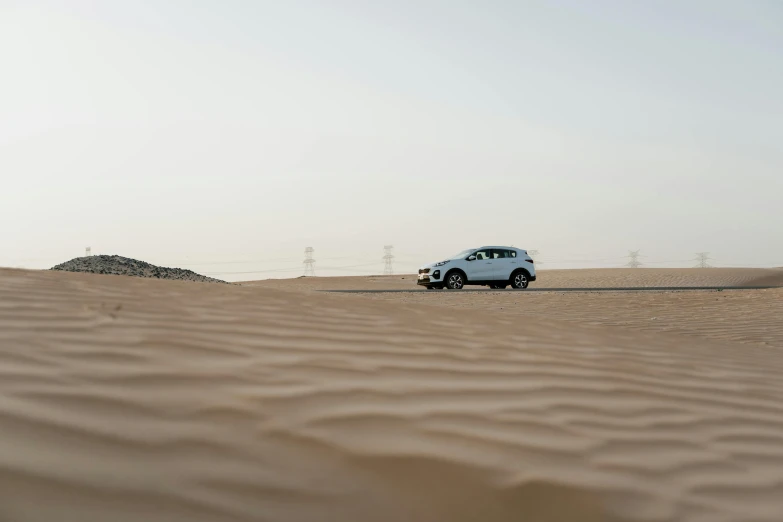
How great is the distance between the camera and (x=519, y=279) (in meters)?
22.4

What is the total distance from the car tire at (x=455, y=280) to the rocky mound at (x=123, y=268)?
747cm

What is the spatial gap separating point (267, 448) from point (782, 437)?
2605 mm

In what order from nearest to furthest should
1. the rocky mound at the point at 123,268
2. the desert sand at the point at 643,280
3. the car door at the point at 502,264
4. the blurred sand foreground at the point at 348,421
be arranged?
1. the blurred sand foreground at the point at 348,421
2. the rocky mound at the point at 123,268
3. the car door at the point at 502,264
4. the desert sand at the point at 643,280

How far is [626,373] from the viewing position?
4344 millimetres

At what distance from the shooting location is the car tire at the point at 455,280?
21766 millimetres

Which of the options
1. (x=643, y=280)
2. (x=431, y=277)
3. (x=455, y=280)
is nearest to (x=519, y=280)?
(x=455, y=280)

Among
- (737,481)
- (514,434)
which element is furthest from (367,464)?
(737,481)

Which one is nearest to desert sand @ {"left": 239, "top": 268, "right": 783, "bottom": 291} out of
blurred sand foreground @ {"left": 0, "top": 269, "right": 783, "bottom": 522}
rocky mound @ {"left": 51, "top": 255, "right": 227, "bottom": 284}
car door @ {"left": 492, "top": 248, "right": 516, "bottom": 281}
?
car door @ {"left": 492, "top": 248, "right": 516, "bottom": 281}

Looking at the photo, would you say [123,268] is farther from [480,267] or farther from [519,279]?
[519,279]

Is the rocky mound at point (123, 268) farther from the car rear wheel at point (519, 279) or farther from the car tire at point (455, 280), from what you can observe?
the car rear wheel at point (519, 279)

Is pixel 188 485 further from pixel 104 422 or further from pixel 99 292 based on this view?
pixel 99 292

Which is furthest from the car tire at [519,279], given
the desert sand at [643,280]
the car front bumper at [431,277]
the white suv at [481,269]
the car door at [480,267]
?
the desert sand at [643,280]

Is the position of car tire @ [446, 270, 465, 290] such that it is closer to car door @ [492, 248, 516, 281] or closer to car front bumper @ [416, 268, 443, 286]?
car front bumper @ [416, 268, 443, 286]

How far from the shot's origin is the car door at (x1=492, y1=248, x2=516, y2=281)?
22141mm
